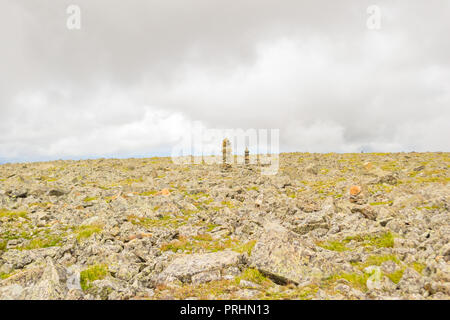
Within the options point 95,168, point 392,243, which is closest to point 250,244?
point 392,243

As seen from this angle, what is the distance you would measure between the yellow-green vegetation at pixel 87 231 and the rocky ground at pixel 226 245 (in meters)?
0.05

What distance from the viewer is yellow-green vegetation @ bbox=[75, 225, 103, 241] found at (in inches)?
604

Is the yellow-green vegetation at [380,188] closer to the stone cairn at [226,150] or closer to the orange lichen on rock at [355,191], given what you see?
the orange lichen on rock at [355,191]

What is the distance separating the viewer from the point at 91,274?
10.8 metres

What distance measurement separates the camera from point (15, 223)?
18.5 metres

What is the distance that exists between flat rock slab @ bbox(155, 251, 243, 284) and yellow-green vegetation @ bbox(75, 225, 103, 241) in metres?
7.08

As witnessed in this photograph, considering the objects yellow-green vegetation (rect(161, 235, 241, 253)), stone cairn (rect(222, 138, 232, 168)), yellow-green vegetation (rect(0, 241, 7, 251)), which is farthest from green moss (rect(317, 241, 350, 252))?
stone cairn (rect(222, 138, 232, 168))

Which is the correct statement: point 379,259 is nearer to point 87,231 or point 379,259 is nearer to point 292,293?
point 292,293

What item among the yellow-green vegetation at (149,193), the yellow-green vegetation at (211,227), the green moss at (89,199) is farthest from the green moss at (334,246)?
the green moss at (89,199)

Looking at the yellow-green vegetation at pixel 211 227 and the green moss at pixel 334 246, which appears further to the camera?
the yellow-green vegetation at pixel 211 227

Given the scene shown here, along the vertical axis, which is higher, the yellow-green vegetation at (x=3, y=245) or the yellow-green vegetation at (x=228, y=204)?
the yellow-green vegetation at (x=228, y=204)

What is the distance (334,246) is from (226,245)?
18.6 feet

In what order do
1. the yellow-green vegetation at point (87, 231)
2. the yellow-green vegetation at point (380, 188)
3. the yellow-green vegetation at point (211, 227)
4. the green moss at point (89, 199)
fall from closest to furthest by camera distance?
→ the yellow-green vegetation at point (87, 231), the yellow-green vegetation at point (211, 227), the yellow-green vegetation at point (380, 188), the green moss at point (89, 199)

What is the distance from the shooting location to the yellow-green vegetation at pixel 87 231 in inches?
604
